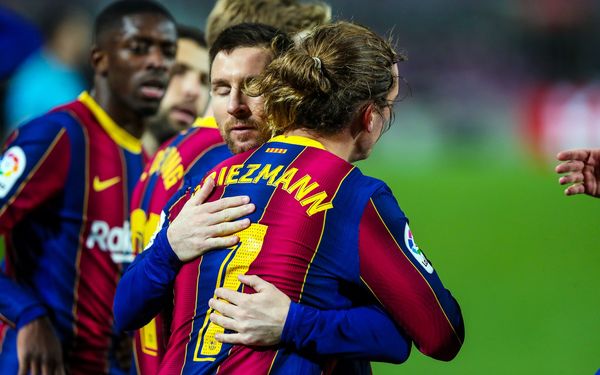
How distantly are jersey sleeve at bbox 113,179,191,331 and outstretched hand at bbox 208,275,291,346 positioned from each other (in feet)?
0.74

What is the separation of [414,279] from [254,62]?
3.21 ft

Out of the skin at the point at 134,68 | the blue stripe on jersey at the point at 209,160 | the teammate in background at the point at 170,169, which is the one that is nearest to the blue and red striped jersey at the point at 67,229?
the skin at the point at 134,68

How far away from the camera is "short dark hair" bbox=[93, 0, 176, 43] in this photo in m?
4.59

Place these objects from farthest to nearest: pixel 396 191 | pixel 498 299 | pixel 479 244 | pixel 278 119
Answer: pixel 396 191 → pixel 479 244 → pixel 498 299 → pixel 278 119

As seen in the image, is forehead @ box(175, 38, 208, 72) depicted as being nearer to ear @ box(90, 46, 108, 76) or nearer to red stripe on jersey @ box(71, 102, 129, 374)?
ear @ box(90, 46, 108, 76)

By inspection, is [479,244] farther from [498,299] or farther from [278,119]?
[278,119]

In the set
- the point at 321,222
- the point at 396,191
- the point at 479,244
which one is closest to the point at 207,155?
the point at 321,222

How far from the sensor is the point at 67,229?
13.1 ft

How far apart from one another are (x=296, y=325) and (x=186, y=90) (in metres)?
2.97

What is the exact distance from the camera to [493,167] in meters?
15.7

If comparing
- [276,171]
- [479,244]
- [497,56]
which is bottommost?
[479,244]

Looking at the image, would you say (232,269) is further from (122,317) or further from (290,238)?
(122,317)

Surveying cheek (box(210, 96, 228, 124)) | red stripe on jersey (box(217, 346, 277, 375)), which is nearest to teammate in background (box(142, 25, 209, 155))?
cheek (box(210, 96, 228, 124))

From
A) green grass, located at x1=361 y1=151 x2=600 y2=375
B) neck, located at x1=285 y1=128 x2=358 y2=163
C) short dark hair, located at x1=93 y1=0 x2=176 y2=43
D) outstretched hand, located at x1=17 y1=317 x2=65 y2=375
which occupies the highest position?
short dark hair, located at x1=93 y1=0 x2=176 y2=43
